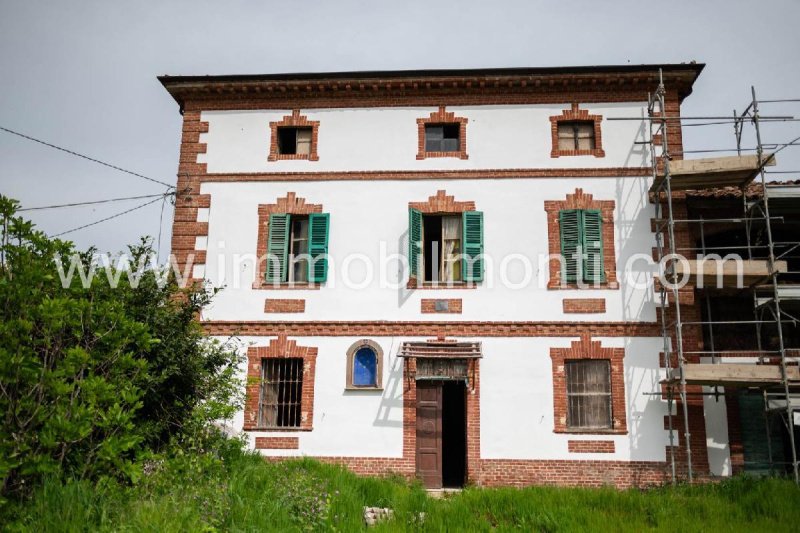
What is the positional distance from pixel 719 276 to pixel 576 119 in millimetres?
4633

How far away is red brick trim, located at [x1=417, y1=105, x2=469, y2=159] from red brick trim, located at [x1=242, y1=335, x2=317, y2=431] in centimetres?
509

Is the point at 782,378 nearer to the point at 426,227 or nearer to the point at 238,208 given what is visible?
the point at 426,227

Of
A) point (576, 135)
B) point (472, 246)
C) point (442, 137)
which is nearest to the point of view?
point (472, 246)

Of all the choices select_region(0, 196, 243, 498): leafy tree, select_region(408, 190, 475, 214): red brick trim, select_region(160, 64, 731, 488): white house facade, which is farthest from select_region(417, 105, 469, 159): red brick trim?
select_region(0, 196, 243, 498): leafy tree

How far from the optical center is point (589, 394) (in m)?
14.3

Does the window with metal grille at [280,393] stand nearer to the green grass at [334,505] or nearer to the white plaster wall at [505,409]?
the white plaster wall at [505,409]

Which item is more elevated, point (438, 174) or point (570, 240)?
point (438, 174)

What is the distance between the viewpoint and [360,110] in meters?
16.1

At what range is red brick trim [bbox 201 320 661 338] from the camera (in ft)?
47.6

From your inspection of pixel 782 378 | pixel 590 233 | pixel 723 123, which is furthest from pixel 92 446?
pixel 723 123

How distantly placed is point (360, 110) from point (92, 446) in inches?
407

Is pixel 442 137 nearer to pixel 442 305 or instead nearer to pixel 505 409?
pixel 442 305

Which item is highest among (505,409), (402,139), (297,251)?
(402,139)

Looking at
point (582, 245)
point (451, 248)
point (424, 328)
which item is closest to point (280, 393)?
point (424, 328)
